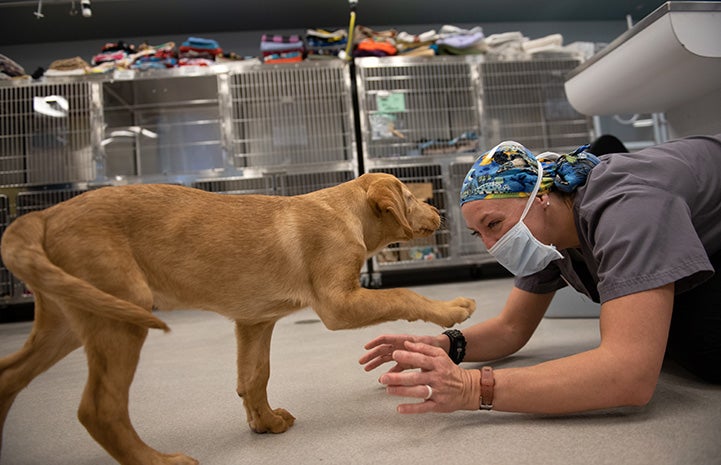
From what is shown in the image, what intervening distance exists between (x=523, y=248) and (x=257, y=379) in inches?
34.7

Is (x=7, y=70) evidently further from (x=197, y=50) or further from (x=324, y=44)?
(x=324, y=44)

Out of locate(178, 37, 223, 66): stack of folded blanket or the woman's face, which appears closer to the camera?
the woman's face

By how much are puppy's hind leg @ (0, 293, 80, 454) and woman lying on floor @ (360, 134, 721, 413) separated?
0.86 m

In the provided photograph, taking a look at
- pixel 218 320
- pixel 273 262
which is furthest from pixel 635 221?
pixel 218 320

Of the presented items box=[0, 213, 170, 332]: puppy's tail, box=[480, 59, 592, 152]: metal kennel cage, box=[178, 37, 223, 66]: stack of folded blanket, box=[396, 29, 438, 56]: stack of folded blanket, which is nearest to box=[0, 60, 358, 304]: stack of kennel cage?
box=[178, 37, 223, 66]: stack of folded blanket

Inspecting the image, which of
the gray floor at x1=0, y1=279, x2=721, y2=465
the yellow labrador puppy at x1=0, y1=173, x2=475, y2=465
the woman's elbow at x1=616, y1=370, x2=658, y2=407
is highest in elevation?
the yellow labrador puppy at x1=0, y1=173, x2=475, y2=465

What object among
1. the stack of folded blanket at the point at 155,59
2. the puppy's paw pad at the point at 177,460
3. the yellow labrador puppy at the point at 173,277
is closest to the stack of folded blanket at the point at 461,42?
the stack of folded blanket at the point at 155,59

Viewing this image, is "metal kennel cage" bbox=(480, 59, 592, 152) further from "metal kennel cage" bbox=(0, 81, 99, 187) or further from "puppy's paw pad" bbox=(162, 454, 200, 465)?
"puppy's paw pad" bbox=(162, 454, 200, 465)

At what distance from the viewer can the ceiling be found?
571cm

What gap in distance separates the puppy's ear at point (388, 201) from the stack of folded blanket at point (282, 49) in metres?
3.88

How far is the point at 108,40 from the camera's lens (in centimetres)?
657

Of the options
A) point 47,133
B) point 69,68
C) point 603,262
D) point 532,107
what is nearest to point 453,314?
point 603,262

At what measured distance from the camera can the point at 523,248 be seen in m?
1.49

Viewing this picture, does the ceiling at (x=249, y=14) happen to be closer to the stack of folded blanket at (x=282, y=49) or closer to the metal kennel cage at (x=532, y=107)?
the stack of folded blanket at (x=282, y=49)
